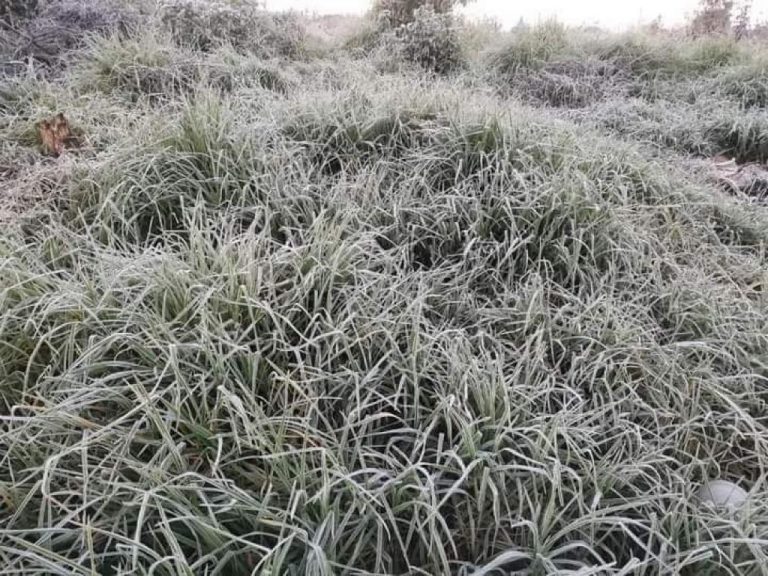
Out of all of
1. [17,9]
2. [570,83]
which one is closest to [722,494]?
[570,83]

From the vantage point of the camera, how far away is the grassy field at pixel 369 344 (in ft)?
Answer: 3.63

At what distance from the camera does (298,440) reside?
4.23 feet

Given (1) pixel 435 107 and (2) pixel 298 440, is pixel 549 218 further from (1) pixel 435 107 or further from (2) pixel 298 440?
(2) pixel 298 440

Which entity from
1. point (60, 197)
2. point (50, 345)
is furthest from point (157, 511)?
point (60, 197)

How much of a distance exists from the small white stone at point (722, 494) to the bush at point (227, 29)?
4.29m

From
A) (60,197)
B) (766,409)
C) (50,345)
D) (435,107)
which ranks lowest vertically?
(766,409)

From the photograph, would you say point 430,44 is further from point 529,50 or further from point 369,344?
point 369,344

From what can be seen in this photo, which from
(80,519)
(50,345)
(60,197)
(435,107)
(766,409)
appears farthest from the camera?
(435,107)

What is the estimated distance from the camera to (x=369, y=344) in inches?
59.6

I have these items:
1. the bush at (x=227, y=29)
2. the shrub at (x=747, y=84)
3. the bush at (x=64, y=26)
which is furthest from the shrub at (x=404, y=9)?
the shrub at (x=747, y=84)

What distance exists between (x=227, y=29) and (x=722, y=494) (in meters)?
4.79

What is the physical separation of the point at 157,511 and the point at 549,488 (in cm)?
87

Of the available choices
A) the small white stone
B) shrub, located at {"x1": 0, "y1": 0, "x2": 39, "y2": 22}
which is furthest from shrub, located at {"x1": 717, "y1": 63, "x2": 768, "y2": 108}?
shrub, located at {"x1": 0, "y1": 0, "x2": 39, "y2": 22}

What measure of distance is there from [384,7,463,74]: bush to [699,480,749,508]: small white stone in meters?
4.49
